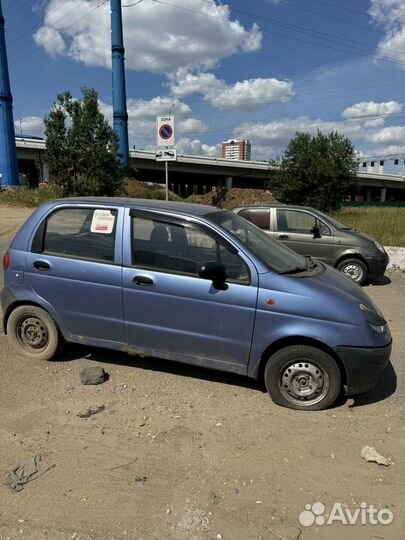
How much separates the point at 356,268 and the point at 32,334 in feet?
21.6

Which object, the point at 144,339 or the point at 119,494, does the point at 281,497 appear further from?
the point at 144,339

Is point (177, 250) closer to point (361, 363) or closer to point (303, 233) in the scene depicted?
point (361, 363)

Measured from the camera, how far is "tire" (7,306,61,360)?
443 centimetres

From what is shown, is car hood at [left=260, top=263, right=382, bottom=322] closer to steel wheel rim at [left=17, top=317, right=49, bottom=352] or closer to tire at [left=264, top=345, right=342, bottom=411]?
tire at [left=264, top=345, right=342, bottom=411]

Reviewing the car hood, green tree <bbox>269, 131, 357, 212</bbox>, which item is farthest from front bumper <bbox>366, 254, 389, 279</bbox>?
green tree <bbox>269, 131, 357, 212</bbox>

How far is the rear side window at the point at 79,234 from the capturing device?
4133 millimetres

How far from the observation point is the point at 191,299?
3.77 m

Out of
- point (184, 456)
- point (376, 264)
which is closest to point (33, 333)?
point (184, 456)

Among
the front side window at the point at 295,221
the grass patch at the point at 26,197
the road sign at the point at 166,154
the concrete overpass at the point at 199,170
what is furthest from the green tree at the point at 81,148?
the concrete overpass at the point at 199,170

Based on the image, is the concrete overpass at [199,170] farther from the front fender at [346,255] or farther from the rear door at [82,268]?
the rear door at [82,268]

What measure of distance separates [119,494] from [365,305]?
97.0 inches

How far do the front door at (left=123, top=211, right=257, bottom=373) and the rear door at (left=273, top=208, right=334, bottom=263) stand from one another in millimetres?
5588

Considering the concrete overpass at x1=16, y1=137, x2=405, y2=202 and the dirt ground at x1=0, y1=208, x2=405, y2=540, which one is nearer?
the dirt ground at x1=0, y1=208, x2=405, y2=540

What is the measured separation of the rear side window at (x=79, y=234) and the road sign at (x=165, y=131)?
6.97 m
